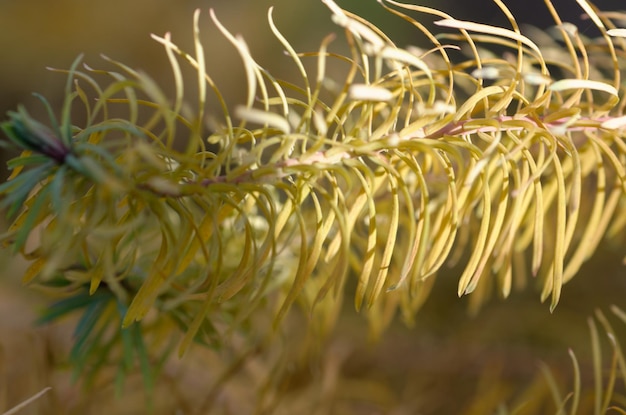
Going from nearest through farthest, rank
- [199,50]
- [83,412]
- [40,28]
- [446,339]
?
[199,50]
[83,412]
[446,339]
[40,28]

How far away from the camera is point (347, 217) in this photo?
18 cm

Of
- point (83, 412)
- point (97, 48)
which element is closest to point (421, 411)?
point (83, 412)

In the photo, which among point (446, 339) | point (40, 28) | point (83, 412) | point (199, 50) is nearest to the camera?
point (199, 50)

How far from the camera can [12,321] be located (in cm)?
35

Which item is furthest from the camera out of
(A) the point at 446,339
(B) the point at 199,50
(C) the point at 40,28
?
(C) the point at 40,28

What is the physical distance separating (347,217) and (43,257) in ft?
0.25

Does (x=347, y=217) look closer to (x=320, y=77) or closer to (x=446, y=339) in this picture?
(x=320, y=77)

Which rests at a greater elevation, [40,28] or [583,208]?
[583,208]

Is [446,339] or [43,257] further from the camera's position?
[446,339]

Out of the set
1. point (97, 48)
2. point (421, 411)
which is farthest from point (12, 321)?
point (97, 48)

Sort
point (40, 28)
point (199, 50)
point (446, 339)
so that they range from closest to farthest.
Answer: point (199, 50)
point (446, 339)
point (40, 28)

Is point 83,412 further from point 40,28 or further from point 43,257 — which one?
point 40,28

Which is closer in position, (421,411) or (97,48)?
(421,411)

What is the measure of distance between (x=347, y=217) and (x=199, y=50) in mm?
59
